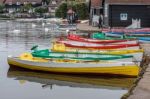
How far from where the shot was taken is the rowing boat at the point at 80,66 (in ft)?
74.7

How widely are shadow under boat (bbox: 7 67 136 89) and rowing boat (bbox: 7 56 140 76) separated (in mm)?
258

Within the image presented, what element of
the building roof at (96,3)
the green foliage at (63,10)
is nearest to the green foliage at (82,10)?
the green foliage at (63,10)

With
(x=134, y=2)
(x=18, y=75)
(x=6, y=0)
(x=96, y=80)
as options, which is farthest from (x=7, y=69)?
(x=6, y=0)

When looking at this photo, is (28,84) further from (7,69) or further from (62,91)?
(7,69)

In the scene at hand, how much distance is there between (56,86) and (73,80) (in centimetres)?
141

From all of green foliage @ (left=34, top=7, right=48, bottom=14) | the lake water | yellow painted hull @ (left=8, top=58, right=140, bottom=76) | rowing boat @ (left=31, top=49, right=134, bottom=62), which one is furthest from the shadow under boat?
green foliage @ (left=34, top=7, right=48, bottom=14)

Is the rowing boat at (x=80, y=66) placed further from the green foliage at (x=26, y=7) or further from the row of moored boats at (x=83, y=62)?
the green foliage at (x=26, y=7)

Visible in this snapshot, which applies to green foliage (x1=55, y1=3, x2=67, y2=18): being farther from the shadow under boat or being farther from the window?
the shadow under boat

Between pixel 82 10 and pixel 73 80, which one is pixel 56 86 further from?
pixel 82 10

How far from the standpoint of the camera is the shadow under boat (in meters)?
22.1

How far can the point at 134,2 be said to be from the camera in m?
49.8

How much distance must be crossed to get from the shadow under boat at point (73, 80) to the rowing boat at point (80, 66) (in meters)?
0.26

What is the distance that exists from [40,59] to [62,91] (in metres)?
4.43

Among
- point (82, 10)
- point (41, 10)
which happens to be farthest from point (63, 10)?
point (41, 10)
